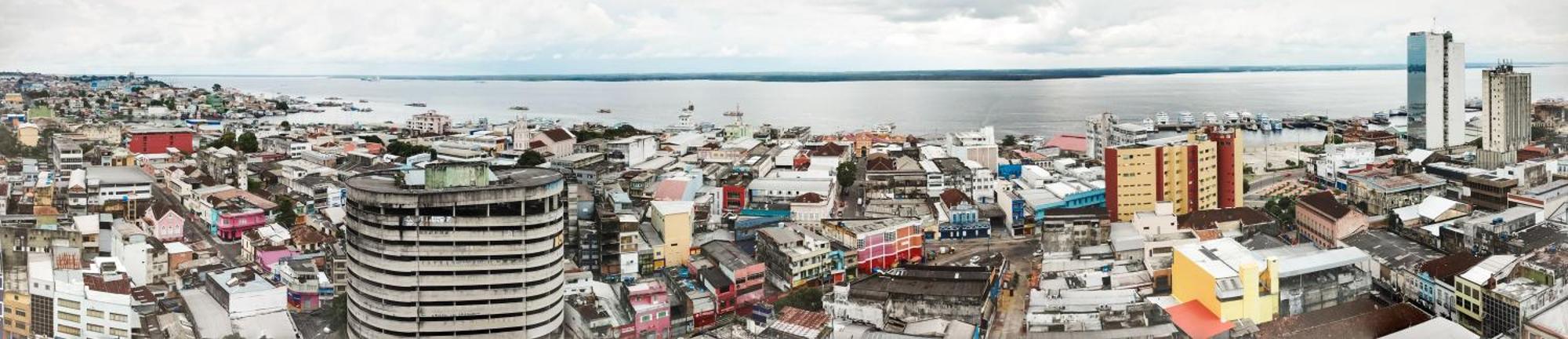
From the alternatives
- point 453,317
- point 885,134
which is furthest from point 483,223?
point 885,134

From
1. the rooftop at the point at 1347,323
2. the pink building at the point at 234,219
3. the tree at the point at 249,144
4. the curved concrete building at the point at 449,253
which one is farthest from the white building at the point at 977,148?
the tree at the point at 249,144

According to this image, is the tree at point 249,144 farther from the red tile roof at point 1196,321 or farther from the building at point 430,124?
the red tile roof at point 1196,321

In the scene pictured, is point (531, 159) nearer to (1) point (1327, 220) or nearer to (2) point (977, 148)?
(2) point (977, 148)

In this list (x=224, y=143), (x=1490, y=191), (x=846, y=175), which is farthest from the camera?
(x=224, y=143)

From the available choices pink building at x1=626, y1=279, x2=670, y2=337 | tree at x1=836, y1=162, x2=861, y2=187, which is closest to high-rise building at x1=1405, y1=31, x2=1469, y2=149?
tree at x1=836, y1=162, x2=861, y2=187

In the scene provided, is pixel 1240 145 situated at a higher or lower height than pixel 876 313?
higher

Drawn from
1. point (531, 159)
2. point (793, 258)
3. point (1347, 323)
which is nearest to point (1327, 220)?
point (1347, 323)

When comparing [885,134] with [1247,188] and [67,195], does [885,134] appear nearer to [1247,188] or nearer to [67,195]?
[1247,188]
